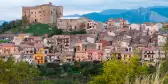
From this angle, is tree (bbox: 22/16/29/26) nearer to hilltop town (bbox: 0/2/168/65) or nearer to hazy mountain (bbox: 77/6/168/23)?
hilltop town (bbox: 0/2/168/65)

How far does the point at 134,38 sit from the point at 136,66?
19.7m

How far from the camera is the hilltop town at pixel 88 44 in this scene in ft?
99.1

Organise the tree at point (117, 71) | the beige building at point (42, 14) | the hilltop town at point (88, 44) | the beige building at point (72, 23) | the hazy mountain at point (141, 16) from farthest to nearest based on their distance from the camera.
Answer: the hazy mountain at point (141, 16), the beige building at point (42, 14), the beige building at point (72, 23), the hilltop town at point (88, 44), the tree at point (117, 71)

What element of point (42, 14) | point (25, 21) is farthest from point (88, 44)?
point (25, 21)

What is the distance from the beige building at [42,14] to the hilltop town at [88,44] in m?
0.87

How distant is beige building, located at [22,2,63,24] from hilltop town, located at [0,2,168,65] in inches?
34.3

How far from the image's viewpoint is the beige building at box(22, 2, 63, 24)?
4184 centimetres

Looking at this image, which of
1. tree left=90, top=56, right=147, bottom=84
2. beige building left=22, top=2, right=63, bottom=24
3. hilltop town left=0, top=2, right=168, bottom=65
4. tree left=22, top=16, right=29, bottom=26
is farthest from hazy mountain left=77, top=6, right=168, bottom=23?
tree left=90, top=56, right=147, bottom=84

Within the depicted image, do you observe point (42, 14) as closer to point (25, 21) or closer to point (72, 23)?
point (25, 21)

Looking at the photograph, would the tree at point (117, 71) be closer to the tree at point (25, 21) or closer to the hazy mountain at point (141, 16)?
the tree at point (25, 21)

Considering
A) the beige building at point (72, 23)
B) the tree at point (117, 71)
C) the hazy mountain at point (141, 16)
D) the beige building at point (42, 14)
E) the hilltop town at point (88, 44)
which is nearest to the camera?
the tree at point (117, 71)

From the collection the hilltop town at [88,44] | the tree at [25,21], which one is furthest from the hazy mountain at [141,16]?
the hilltop town at [88,44]

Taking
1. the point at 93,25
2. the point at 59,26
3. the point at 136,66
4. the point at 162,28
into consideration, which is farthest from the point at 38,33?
the point at 136,66

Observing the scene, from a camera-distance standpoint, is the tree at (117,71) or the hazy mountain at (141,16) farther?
the hazy mountain at (141,16)
